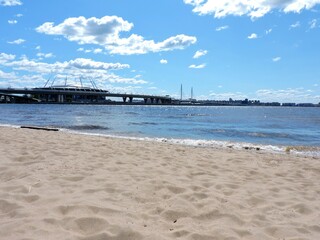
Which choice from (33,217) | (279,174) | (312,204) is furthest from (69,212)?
(279,174)

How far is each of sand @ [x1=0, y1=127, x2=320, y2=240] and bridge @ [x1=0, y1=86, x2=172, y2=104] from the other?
139034 mm

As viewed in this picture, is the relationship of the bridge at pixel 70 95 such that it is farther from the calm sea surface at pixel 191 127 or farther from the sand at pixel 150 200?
the sand at pixel 150 200

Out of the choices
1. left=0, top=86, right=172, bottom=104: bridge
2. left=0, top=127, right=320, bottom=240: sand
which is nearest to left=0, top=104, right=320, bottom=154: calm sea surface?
left=0, top=127, right=320, bottom=240: sand

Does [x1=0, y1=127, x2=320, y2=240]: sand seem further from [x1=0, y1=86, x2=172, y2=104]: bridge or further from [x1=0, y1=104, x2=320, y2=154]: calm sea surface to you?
[x1=0, y1=86, x2=172, y2=104]: bridge

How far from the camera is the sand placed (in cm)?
366

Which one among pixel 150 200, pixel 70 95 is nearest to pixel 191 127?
pixel 150 200

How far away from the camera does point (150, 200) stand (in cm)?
472

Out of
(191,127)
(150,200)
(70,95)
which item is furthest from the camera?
(70,95)

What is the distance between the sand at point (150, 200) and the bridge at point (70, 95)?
13903cm

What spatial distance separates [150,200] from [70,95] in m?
160

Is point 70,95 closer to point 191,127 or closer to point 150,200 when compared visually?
point 191,127

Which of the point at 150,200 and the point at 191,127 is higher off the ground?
the point at 150,200

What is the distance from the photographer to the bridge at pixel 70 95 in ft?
458

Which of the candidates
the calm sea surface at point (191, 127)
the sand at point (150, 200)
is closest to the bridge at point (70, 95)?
the calm sea surface at point (191, 127)
